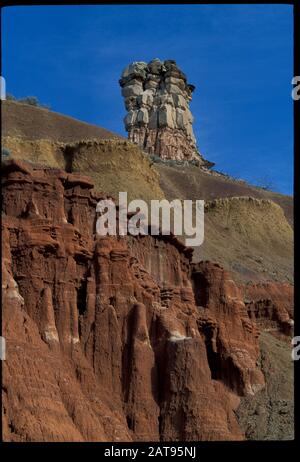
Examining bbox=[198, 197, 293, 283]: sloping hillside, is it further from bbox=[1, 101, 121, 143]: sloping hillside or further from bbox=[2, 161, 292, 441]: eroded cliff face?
bbox=[2, 161, 292, 441]: eroded cliff face

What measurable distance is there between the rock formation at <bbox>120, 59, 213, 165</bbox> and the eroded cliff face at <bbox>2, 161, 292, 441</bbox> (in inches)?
3452

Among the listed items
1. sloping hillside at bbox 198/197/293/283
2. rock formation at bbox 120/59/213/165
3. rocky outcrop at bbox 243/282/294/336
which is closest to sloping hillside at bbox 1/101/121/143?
sloping hillside at bbox 198/197/293/283

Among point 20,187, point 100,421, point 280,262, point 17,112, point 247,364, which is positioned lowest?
point 100,421

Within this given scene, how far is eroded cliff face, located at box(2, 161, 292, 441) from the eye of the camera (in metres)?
37.9

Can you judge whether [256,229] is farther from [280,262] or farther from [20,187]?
[20,187]

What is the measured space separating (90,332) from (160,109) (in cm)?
9901

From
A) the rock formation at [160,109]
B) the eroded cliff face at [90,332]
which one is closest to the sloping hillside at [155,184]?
the rock formation at [160,109]

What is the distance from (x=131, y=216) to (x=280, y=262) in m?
41.9

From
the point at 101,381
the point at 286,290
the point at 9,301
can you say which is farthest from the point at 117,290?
the point at 286,290

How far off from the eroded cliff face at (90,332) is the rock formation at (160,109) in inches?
3452

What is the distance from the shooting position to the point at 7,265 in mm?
39469

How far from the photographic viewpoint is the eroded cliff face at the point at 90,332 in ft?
124

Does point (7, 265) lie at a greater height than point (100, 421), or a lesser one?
greater

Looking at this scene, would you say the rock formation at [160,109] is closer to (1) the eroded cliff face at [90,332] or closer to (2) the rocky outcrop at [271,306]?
(2) the rocky outcrop at [271,306]
